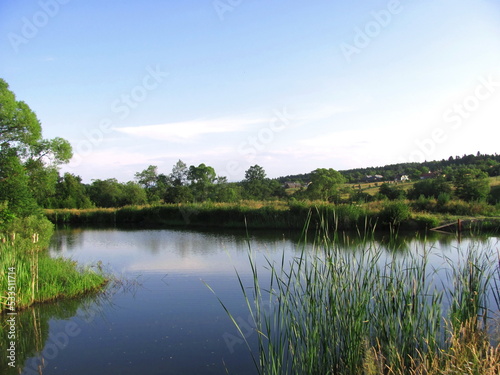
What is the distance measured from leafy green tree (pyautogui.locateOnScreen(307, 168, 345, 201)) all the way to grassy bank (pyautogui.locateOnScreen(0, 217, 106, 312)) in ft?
66.7

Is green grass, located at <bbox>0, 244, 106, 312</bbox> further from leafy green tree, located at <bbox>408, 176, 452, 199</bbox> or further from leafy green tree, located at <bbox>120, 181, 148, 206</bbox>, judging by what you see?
leafy green tree, located at <bbox>120, 181, 148, 206</bbox>

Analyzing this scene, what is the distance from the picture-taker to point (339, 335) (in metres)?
3.97

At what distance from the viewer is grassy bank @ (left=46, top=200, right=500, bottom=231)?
1814 cm

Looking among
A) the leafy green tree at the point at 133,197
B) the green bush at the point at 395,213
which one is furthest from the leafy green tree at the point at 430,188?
the leafy green tree at the point at 133,197

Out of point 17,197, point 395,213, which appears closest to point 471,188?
point 395,213

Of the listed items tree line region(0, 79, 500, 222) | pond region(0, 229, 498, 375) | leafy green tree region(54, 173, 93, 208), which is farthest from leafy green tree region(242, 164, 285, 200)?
pond region(0, 229, 498, 375)

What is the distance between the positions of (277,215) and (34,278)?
1474 cm

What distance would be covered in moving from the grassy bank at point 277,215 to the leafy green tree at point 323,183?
19.4 ft

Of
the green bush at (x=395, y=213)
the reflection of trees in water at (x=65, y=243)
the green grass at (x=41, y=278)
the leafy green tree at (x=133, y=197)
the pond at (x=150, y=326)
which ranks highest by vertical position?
the leafy green tree at (x=133, y=197)

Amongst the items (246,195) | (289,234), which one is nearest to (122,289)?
(289,234)

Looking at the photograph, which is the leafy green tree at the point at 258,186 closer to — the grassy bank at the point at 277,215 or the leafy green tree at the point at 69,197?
the grassy bank at the point at 277,215

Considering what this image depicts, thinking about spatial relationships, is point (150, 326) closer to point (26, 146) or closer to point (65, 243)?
point (65, 243)

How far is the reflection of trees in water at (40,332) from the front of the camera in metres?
5.49

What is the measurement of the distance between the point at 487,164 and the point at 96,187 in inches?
1605
